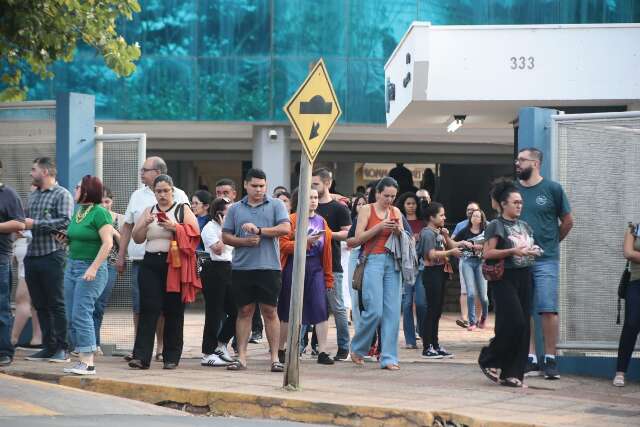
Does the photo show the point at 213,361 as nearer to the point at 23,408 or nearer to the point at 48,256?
the point at 48,256

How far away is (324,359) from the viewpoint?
12922 millimetres

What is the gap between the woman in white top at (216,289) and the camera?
500 inches

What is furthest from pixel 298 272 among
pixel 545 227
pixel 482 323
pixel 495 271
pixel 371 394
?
pixel 482 323

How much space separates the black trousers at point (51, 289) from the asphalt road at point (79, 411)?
2236 millimetres

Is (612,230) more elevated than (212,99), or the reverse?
(212,99)

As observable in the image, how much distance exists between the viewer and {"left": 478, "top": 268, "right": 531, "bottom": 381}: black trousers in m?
10.9

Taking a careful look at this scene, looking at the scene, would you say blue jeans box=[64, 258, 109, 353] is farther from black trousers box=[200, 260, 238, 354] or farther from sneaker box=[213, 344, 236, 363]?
sneaker box=[213, 344, 236, 363]

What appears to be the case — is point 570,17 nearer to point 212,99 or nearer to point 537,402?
point 212,99

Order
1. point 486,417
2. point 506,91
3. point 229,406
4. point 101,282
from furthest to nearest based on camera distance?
point 506,91, point 101,282, point 229,406, point 486,417

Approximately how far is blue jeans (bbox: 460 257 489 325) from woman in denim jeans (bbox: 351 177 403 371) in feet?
20.2

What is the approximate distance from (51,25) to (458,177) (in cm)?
1915

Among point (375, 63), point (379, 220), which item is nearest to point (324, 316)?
point (379, 220)

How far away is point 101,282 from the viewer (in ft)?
38.6

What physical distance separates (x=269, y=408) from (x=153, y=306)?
2484 millimetres
